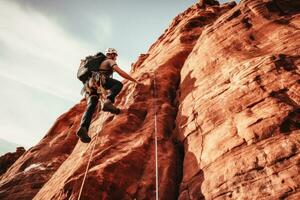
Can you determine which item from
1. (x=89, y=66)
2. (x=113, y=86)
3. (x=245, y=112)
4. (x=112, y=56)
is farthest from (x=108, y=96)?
(x=245, y=112)

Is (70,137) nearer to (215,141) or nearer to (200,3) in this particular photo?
(215,141)

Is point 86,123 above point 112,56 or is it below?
below

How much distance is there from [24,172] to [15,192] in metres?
1.14

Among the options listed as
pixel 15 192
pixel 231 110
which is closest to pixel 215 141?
pixel 231 110

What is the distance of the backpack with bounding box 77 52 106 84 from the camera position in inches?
381

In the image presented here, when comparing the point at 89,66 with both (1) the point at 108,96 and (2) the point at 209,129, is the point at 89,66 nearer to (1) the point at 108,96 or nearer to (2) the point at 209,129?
(1) the point at 108,96

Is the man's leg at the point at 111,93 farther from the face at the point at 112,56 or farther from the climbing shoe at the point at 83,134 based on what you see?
the face at the point at 112,56

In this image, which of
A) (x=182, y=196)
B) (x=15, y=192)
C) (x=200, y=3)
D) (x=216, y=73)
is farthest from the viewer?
(x=200, y=3)

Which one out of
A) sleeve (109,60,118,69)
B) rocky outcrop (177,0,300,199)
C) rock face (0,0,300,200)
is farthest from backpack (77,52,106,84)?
rocky outcrop (177,0,300,199)

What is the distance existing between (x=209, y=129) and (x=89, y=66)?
4.60 meters

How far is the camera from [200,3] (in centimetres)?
1788

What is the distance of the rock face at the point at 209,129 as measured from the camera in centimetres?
595

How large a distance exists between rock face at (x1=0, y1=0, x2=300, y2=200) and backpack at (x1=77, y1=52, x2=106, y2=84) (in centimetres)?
162

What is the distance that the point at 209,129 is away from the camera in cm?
759
